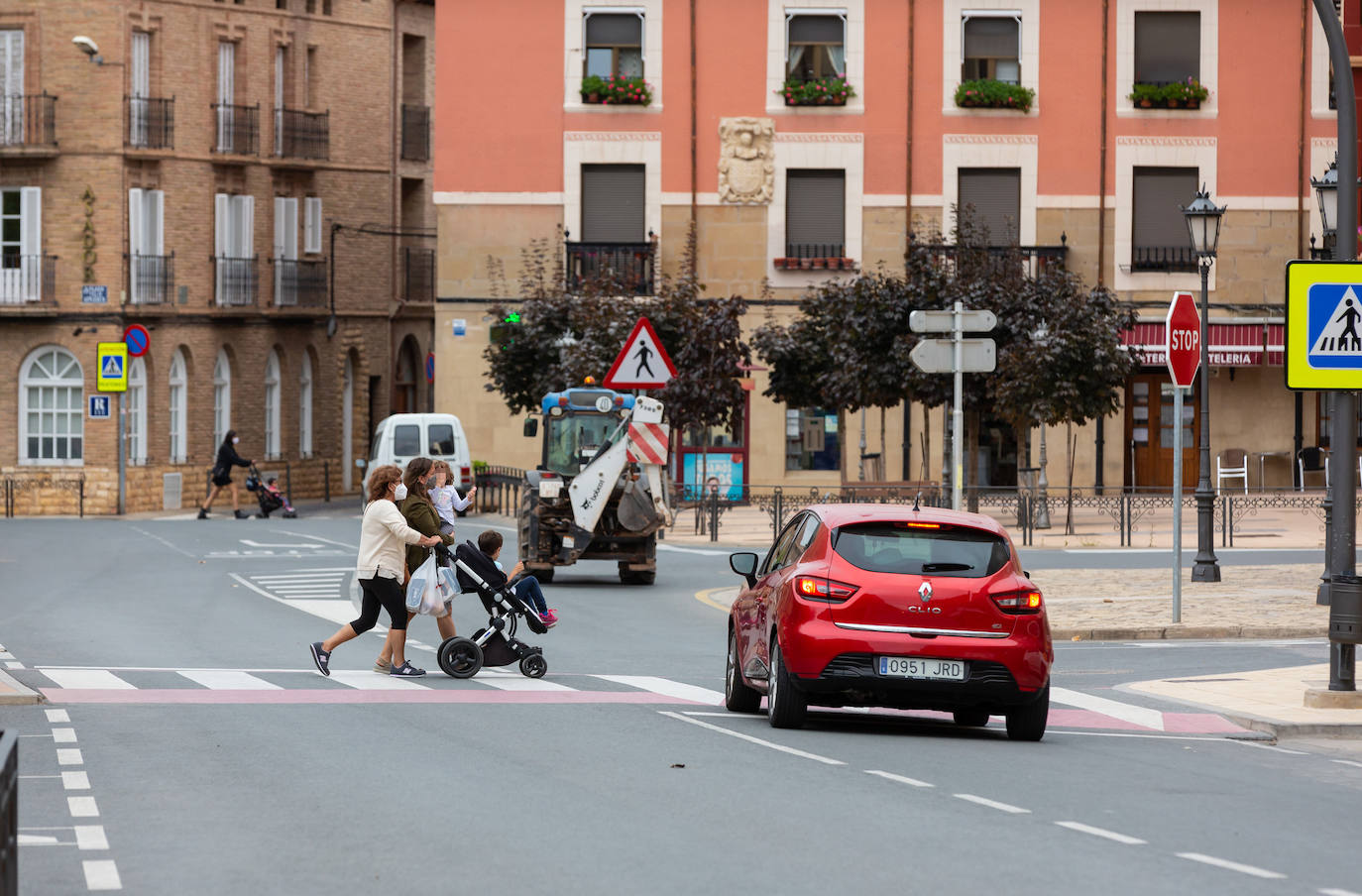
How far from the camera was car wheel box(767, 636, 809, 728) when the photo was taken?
43.4 feet

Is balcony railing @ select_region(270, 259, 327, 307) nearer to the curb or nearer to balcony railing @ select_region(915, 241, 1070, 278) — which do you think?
balcony railing @ select_region(915, 241, 1070, 278)

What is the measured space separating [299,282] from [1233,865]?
46.9 meters

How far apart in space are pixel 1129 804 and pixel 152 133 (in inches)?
1661

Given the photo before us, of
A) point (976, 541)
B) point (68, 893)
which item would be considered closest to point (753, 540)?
point (976, 541)

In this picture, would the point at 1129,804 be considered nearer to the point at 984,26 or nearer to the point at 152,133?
the point at 984,26

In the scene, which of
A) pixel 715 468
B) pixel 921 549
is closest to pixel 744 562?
pixel 921 549

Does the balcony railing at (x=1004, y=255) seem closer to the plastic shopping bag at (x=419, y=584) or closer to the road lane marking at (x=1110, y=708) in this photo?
the road lane marking at (x=1110, y=708)

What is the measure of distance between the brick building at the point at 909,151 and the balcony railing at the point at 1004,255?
29.9 inches

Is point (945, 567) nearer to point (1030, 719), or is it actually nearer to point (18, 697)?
point (1030, 719)

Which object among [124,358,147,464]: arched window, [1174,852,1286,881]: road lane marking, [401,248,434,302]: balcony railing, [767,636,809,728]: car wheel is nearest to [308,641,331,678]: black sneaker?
[767,636,809,728]: car wheel

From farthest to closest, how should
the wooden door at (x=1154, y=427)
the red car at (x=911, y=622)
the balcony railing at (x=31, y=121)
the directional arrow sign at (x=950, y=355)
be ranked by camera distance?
the balcony railing at (x=31, y=121), the wooden door at (x=1154, y=427), the directional arrow sign at (x=950, y=355), the red car at (x=911, y=622)

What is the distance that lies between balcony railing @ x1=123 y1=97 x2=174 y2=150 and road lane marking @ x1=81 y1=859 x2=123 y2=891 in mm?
42274

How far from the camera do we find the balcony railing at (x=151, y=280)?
160 feet

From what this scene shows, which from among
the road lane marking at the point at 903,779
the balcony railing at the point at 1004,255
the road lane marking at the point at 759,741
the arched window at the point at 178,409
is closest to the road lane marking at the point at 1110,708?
the road lane marking at the point at 759,741
